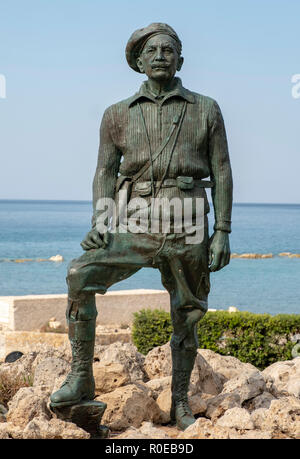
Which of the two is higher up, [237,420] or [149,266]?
[149,266]

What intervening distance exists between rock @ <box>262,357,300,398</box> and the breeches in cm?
135

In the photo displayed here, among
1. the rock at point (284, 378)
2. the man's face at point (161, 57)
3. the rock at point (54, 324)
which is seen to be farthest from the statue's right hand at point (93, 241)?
the rock at point (54, 324)

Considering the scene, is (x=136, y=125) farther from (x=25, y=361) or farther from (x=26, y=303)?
(x=26, y=303)

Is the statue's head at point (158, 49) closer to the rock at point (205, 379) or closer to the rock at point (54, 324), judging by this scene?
the rock at point (205, 379)

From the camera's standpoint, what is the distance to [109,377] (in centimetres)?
696

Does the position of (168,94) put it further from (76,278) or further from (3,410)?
(3,410)

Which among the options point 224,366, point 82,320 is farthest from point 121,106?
point 224,366

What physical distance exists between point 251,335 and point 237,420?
5.42m

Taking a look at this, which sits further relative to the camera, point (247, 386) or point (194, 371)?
point (194, 371)

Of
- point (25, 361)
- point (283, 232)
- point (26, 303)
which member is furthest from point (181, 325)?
point (283, 232)

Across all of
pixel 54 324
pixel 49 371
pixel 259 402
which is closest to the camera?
pixel 259 402

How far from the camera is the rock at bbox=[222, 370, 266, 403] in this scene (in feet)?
23.0
